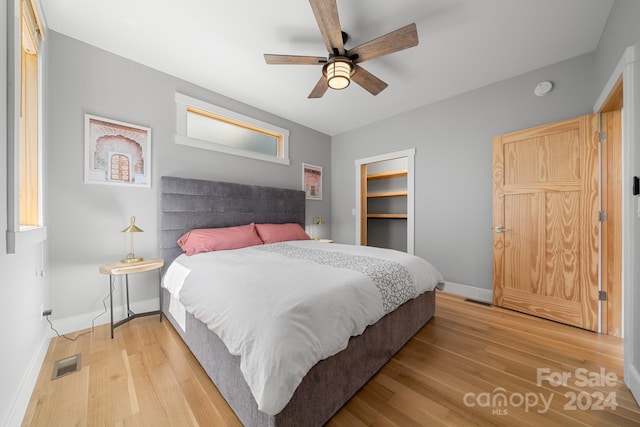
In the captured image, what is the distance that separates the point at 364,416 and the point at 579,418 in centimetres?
117

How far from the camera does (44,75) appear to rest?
195 cm

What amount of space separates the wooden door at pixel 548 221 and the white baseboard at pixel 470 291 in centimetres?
17

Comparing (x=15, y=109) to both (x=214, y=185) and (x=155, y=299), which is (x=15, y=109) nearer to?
(x=214, y=185)

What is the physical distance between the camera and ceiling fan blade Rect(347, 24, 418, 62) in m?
1.66

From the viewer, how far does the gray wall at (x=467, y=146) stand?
8.26 feet

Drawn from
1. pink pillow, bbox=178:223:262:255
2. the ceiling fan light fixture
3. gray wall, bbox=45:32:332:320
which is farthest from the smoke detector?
gray wall, bbox=45:32:332:320

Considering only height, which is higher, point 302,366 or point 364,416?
point 302,366

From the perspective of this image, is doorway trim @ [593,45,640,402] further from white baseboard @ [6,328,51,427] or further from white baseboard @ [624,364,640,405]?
white baseboard @ [6,328,51,427]

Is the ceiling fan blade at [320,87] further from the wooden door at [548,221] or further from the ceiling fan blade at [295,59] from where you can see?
the wooden door at [548,221]

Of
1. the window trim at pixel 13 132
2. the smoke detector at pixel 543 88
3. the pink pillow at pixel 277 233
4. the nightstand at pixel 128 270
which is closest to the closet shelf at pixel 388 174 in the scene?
the smoke detector at pixel 543 88

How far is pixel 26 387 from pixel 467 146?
4.53m

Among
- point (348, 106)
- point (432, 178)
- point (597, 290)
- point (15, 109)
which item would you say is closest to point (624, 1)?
point (432, 178)

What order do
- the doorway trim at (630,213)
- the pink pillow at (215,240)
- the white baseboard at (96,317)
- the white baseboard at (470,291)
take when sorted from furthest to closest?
the white baseboard at (470,291) < the pink pillow at (215,240) < the white baseboard at (96,317) < the doorway trim at (630,213)

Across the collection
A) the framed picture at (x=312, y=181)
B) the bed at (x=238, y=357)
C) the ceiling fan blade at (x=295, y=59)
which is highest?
the ceiling fan blade at (x=295, y=59)
